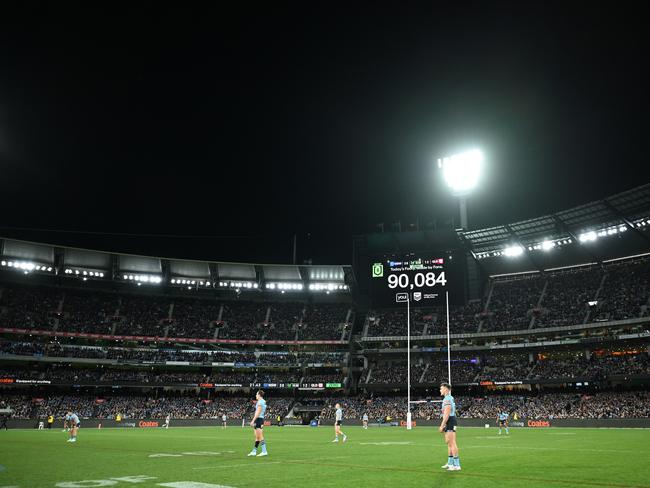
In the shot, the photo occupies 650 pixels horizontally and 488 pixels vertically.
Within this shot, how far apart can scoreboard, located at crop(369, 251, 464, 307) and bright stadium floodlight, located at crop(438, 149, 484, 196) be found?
7.83 metres

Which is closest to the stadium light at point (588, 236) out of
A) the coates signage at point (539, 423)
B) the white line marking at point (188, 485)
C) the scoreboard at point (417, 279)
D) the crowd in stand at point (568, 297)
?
the crowd in stand at point (568, 297)

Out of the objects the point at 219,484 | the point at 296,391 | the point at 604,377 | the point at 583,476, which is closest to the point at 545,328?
the point at 604,377

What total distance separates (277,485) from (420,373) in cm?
6766

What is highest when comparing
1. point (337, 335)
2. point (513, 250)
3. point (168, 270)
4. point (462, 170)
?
point (462, 170)

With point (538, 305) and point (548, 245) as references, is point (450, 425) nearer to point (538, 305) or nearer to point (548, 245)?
point (548, 245)

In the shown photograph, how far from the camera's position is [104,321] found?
77.4 m

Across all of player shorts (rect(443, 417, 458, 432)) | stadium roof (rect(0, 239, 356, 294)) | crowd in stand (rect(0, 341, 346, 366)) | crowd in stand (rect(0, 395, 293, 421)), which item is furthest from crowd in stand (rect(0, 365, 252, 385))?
player shorts (rect(443, 417, 458, 432))

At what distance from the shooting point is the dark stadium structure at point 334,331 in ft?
203

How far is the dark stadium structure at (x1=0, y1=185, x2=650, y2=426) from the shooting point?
6181 cm

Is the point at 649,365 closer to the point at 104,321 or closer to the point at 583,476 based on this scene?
the point at 583,476

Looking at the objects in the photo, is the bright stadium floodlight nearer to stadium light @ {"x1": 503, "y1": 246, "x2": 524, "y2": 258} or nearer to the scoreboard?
the scoreboard

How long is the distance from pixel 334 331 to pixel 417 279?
1060 inches

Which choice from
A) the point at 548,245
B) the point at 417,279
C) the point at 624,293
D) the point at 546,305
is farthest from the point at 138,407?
the point at 624,293

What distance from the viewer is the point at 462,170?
60.7m
